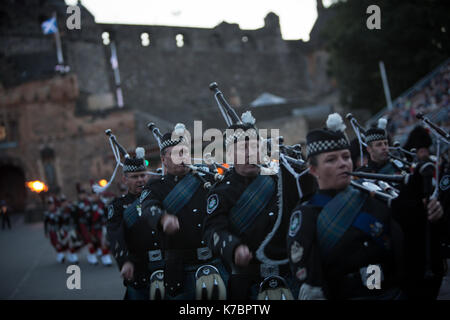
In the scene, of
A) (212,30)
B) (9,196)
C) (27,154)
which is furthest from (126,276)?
(212,30)

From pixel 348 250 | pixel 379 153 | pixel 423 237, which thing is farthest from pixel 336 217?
pixel 379 153

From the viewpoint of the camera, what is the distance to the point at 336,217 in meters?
3.14

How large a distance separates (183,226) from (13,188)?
34546mm

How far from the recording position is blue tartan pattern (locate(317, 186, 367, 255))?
10.2 ft

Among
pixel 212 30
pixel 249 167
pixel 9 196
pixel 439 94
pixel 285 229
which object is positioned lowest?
pixel 9 196

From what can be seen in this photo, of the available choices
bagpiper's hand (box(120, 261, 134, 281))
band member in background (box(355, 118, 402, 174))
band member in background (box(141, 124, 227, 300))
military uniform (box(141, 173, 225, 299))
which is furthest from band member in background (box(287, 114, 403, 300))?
band member in background (box(355, 118, 402, 174))

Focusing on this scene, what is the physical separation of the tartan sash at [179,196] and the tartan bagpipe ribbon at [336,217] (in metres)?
2.21

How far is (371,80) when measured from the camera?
114ft

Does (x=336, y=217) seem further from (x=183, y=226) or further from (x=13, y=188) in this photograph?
(x=13, y=188)

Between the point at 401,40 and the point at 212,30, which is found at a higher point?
the point at 212,30

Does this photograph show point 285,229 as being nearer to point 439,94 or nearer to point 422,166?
point 422,166

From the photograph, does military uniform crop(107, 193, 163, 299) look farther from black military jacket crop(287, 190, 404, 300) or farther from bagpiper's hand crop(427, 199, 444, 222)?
bagpiper's hand crop(427, 199, 444, 222)

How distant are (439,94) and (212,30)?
118ft

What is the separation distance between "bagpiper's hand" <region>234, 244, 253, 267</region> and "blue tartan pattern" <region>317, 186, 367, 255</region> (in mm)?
667
